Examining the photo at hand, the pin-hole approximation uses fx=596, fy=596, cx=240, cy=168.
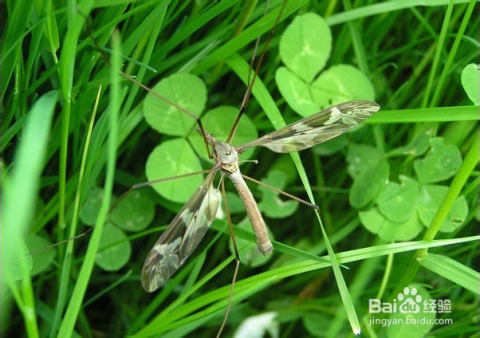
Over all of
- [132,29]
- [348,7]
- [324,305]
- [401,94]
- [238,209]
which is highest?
[132,29]

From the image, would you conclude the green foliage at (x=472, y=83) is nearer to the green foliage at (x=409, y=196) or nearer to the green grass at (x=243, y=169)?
the green grass at (x=243, y=169)

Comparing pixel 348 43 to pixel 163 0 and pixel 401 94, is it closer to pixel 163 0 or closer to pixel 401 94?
pixel 401 94

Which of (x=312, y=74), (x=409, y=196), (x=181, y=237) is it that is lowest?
(x=409, y=196)

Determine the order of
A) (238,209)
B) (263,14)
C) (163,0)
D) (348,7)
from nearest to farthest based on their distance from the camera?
(163,0), (263,14), (348,7), (238,209)

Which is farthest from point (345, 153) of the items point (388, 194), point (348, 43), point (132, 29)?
point (132, 29)

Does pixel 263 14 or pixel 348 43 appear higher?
pixel 263 14

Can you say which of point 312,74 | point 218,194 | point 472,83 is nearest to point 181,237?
point 218,194

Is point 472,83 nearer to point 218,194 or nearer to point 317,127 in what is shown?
point 317,127

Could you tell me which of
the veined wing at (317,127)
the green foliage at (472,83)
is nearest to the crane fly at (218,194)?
the veined wing at (317,127)
